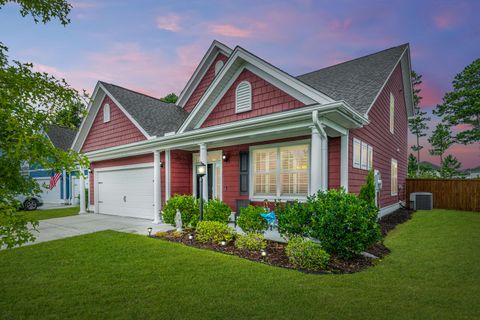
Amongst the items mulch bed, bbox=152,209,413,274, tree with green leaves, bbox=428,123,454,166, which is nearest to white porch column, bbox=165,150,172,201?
mulch bed, bbox=152,209,413,274

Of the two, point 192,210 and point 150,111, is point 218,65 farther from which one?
point 192,210

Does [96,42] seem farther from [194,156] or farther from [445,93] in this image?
[445,93]

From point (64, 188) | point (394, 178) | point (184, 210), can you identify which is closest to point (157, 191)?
point (184, 210)

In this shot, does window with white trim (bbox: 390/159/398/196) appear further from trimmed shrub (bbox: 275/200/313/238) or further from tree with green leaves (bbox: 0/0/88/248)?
tree with green leaves (bbox: 0/0/88/248)

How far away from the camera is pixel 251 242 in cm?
572

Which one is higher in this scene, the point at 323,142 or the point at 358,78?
the point at 358,78

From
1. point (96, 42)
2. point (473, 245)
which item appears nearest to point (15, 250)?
point (96, 42)

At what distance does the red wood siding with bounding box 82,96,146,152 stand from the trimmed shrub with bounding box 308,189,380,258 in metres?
8.06

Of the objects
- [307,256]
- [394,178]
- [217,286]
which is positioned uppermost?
[394,178]

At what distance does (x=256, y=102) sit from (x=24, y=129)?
592 cm

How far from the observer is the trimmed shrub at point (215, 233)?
6.40 metres

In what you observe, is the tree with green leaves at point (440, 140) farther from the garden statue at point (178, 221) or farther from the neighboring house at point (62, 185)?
the neighboring house at point (62, 185)

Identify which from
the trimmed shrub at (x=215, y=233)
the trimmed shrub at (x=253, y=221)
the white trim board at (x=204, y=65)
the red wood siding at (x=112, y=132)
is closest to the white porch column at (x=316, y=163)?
the trimmed shrub at (x=253, y=221)

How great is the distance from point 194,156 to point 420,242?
315 inches
